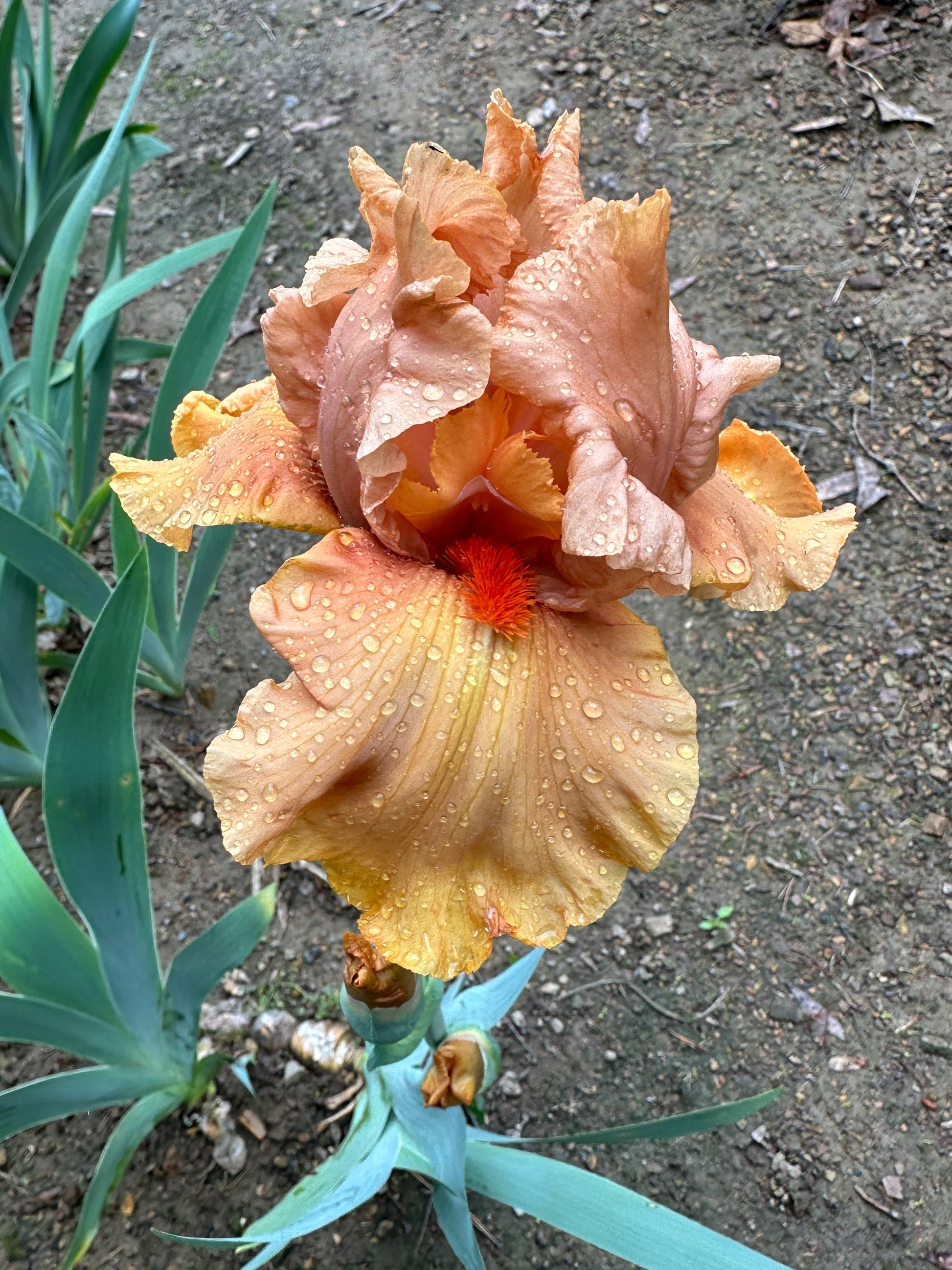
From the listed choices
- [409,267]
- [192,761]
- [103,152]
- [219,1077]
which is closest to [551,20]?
[103,152]

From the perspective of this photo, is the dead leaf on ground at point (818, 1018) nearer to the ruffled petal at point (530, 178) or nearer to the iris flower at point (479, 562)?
the iris flower at point (479, 562)

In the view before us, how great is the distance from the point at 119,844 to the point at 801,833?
5.36ft

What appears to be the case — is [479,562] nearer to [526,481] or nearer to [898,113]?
[526,481]

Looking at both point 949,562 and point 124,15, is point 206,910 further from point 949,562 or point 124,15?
point 124,15

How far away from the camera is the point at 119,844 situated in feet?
4.74

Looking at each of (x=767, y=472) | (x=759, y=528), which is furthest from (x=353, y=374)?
(x=767, y=472)

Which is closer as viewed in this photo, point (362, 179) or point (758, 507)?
point (362, 179)

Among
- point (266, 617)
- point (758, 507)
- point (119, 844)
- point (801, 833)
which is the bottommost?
point (801, 833)

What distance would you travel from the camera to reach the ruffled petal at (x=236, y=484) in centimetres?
107

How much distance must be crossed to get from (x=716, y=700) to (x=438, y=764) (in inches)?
66.9

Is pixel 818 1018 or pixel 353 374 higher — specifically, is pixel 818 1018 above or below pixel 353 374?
below

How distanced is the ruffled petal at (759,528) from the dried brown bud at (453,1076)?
2.79 ft

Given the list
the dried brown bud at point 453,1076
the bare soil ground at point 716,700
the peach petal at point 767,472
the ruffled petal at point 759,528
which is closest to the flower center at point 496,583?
the ruffled petal at point 759,528

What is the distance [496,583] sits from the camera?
100 centimetres
